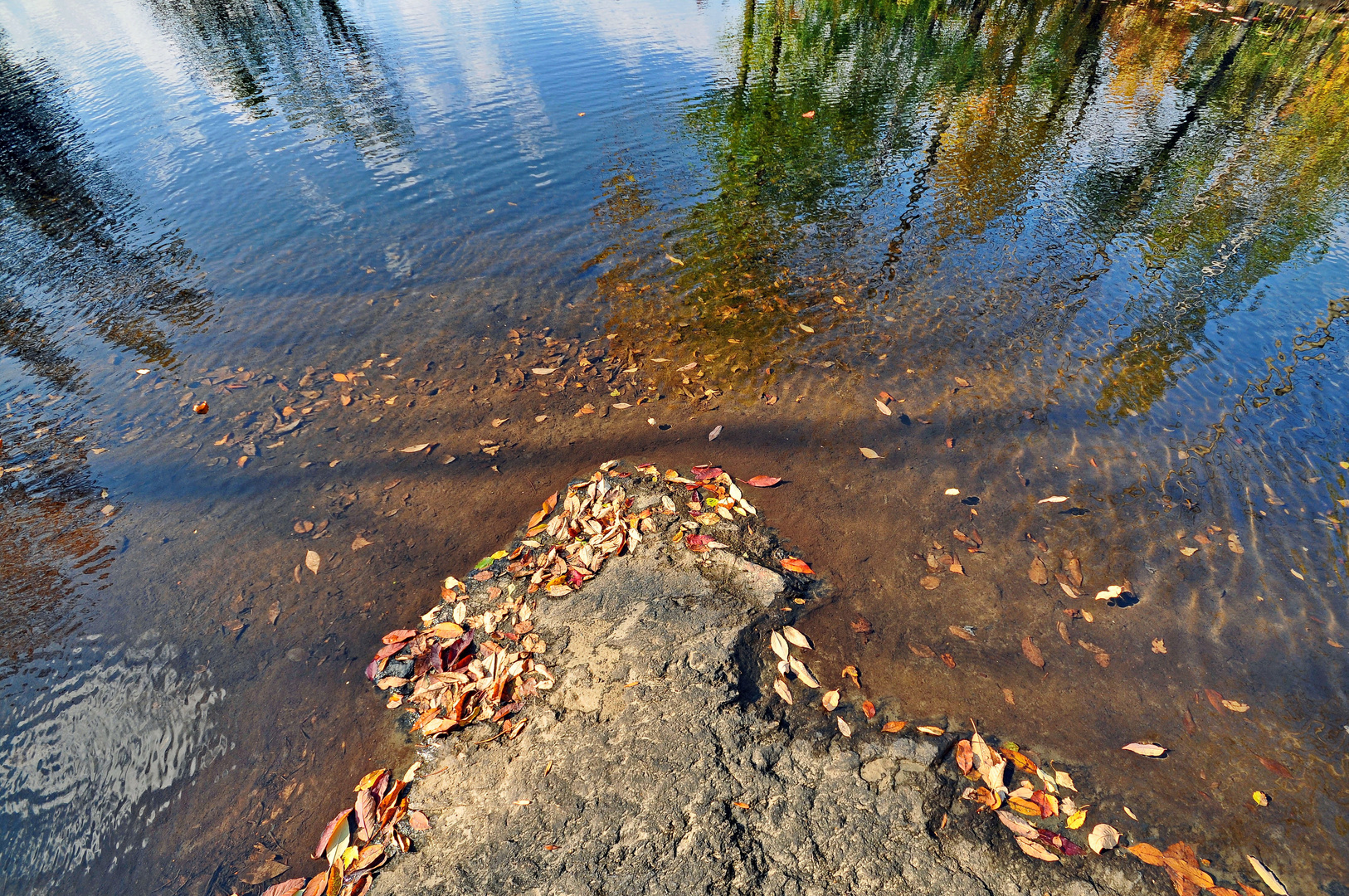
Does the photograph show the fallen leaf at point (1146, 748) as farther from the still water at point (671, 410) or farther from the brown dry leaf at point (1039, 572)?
the brown dry leaf at point (1039, 572)

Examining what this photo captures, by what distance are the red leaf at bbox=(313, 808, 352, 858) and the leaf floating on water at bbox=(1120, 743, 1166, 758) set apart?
4176 millimetres

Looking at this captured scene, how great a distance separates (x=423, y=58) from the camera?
56.5 feet

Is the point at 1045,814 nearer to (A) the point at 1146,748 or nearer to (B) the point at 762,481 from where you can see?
(A) the point at 1146,748

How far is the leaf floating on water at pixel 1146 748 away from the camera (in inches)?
120

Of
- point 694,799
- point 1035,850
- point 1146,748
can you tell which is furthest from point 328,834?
point 1146,748

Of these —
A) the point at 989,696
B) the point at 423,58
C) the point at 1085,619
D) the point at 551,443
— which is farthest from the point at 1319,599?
the point at 423,58

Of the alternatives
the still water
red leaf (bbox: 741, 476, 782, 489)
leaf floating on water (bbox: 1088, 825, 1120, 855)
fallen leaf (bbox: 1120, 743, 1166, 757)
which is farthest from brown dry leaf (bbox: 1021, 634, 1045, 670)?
red leaf (bbox: 741, 476, 782, 489)

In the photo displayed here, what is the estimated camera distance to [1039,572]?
4031 millimetres

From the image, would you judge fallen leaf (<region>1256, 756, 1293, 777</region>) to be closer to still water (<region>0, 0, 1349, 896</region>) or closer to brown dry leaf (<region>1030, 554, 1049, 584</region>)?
still water (<region>0, 0, 1349, 896</region>)

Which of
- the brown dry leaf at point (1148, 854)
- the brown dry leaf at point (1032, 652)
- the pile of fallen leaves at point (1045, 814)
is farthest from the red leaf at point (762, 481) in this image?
the brown dry leaf at point (1148, 854)

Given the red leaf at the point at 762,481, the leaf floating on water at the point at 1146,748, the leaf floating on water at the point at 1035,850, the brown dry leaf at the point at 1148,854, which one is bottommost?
the red leaf at the point at 762,481

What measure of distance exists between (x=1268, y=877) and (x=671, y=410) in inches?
186

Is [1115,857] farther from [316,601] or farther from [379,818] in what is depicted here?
[316,601]

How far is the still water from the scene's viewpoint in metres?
3.32
